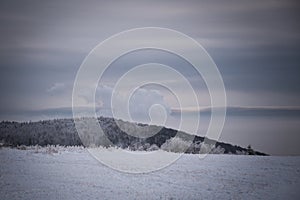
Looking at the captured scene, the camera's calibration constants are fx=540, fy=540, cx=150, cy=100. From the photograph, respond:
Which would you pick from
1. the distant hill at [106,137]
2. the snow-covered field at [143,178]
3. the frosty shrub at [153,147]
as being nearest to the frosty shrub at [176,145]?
the distant hill at [106,137]

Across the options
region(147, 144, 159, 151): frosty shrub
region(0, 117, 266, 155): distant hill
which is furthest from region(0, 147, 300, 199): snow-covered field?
region(147, 144, 159, 151): frosty shrub

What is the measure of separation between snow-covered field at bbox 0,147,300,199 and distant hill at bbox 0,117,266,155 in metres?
0.40

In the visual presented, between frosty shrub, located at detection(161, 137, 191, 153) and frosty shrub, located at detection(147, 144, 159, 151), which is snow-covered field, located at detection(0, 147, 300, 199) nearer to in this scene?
frosty shrub, located at detection(161, 137, 191, 153)

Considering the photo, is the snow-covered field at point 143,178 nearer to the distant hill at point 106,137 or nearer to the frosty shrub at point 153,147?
the distant hill at point 106,137

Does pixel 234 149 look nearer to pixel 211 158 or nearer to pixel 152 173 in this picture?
pixel 211 158

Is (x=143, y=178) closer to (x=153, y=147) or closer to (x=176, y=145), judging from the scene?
(x=153, y=147)

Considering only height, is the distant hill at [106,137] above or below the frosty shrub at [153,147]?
above

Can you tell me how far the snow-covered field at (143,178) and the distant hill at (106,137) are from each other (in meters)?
0.40

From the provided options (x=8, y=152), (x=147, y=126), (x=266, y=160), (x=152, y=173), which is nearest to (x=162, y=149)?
(x=147, y=126)

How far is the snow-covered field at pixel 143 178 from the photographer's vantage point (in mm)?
10945

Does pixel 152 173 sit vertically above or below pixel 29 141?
below

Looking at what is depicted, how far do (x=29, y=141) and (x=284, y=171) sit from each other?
611 cm

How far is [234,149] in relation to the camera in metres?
13.5

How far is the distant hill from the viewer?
513 inches
